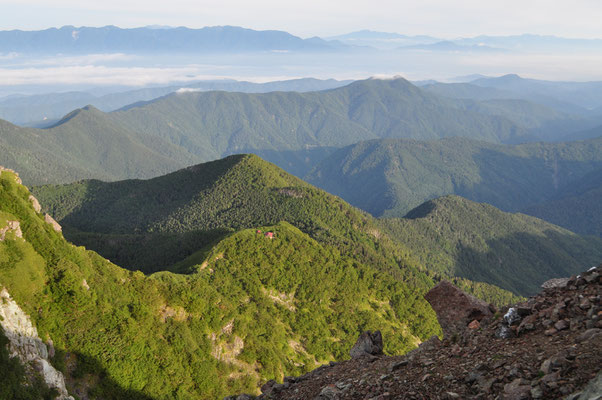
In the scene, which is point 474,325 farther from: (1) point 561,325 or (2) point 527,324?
(1) point 561,325

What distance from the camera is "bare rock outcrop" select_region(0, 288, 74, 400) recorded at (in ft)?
165

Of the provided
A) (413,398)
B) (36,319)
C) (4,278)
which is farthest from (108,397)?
(413,398)

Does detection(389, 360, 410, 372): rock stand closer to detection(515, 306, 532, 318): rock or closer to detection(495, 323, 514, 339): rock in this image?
detection(495, 323, 514, 339): rock

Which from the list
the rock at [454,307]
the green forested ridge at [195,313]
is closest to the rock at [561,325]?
the rock at [454,307]

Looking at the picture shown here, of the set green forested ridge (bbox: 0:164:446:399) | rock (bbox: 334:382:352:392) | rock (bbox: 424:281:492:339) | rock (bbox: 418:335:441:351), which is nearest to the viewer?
rock (bbox: 334:382:352:392)

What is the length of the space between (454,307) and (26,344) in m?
54.9

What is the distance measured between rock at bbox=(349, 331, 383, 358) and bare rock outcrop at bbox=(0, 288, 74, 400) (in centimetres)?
4001

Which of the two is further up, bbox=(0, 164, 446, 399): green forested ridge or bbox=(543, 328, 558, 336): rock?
bbox=(543, 328, 558, 336): rock

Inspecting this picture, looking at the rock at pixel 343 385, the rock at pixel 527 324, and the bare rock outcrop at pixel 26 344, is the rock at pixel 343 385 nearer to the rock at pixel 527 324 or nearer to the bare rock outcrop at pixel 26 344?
the rock at pixel 527 324

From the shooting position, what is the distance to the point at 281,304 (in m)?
124

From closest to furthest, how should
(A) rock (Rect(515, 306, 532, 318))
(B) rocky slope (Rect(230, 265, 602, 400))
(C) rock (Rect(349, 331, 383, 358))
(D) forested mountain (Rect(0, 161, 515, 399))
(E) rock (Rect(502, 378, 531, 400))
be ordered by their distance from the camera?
1. (E) rock (Rect(502, 378, 531, 400))
2. (B) rocky slope (Rect(230, 265, 602, 400))
3. (A) rock (Rect(515, 306, 532, 318))
4. (C) rock (Rect(349, 331, 383, 358))
5. (D) forested mountain (Rect(0, 161, 515, 399))

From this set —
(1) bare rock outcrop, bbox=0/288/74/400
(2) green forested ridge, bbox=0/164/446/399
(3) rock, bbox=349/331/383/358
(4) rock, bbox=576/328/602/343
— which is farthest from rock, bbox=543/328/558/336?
(2) green forested ridge, bbox=0/164/446/399

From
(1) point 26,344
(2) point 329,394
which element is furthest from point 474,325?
(1) point 26,344

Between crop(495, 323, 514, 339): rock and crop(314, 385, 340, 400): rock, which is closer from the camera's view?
crop(495, 323, 514, 339): rock
